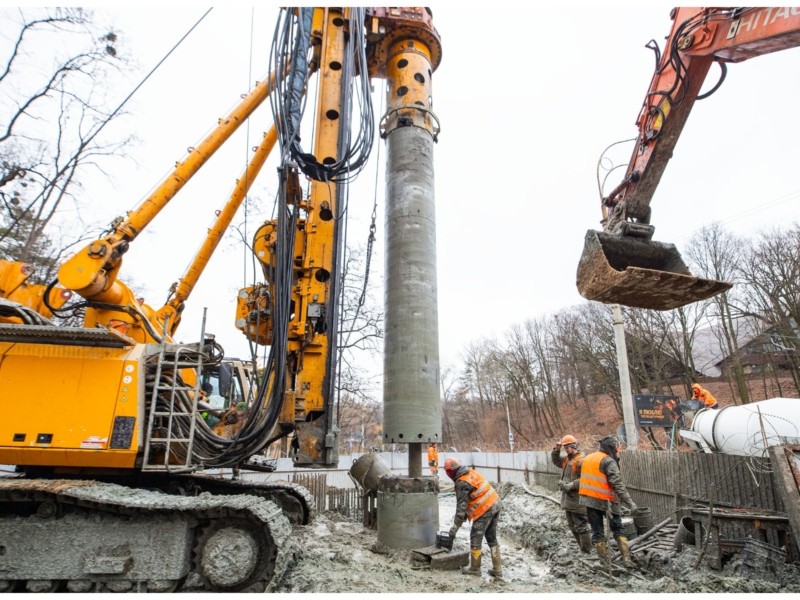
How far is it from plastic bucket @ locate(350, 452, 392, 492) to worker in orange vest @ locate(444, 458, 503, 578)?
131 inches

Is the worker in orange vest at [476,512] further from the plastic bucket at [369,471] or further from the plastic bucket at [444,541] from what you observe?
the plastic bucket at [369,471]

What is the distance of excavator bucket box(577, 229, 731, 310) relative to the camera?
18.2ft

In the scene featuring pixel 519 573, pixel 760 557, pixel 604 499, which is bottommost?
pixel 519 573

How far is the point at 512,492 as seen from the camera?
49.0ft

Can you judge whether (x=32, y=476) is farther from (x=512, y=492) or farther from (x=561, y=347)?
(x=561, y=347)

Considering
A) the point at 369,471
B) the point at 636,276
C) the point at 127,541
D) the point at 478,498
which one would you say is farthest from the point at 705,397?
the point at 127,541

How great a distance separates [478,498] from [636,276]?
3.60m

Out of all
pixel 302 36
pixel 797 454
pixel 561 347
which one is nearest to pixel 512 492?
pixel 797 454

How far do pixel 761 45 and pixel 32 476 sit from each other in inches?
391

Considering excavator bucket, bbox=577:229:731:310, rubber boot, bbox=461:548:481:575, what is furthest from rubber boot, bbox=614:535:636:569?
excavator bucket, bbox=577:229:731:310

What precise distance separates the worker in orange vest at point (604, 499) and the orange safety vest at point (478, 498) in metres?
1.48

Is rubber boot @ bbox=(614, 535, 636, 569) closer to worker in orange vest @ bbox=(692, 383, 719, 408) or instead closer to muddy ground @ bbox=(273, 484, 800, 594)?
muddy ground @ bbox=(273, 484, 800, 594)

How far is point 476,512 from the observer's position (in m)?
6.64

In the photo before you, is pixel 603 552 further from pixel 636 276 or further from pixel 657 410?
pixel 657 410
